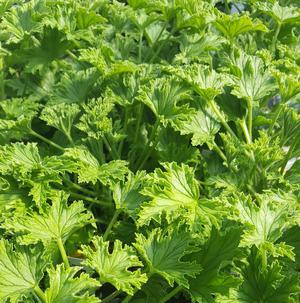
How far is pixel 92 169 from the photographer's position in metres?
2.34

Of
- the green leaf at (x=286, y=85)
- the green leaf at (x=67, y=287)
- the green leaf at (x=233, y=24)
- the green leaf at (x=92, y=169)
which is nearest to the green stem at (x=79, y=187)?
the green leaf at (x=92, y=169)

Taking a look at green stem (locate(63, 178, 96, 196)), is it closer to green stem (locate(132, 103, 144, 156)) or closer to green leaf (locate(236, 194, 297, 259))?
green stem (locate(132, 103, 144, 156))

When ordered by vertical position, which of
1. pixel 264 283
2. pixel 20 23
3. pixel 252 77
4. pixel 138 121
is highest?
pixel 20 23

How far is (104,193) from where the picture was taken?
8.42 feet

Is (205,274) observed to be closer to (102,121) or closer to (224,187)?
(224,187)

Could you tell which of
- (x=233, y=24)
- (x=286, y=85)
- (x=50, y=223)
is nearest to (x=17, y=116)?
(x=50, y=223)

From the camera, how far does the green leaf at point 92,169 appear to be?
7.50 ft

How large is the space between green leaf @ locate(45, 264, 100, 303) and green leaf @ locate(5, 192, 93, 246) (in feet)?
0.57

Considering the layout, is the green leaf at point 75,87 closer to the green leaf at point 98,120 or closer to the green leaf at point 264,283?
the green leaf at point 98,120

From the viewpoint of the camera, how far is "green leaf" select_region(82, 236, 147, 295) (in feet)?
6.23

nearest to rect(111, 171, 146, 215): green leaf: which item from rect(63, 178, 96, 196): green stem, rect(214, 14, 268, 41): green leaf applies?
rect(63, 178, 96, 196): green stem

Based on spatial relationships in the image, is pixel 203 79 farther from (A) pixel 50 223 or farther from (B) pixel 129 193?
(A) pixel 50 223

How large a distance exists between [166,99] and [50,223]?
0.83 metres

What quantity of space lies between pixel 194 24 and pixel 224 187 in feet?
3.59
